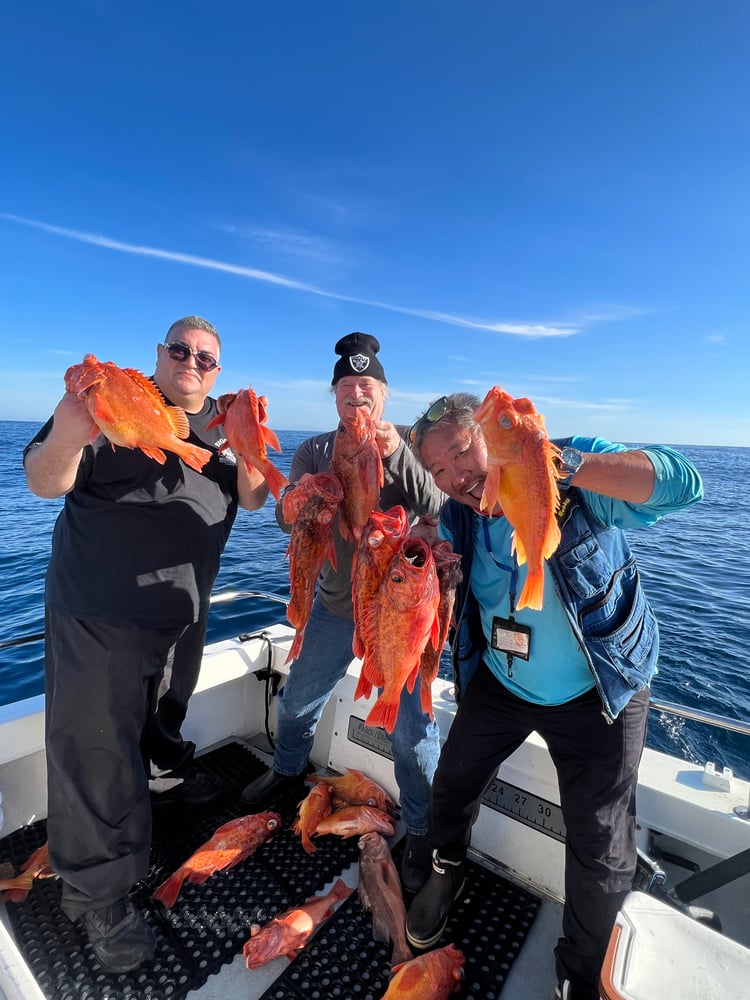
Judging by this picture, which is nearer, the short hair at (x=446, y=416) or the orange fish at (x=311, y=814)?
the short hair at (x=446, y=416)

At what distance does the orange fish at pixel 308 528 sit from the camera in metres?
2.31

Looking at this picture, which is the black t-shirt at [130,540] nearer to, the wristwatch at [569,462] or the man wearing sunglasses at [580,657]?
the man wearing sunglasses at [580,657]

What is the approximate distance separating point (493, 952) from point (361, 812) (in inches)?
47.4

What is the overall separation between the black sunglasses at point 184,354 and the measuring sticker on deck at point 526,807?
3406mm

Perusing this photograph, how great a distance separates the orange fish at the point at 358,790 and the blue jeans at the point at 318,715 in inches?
12.1

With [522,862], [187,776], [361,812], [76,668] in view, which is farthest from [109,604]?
[522,862]

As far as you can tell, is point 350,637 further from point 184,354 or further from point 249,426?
point 184,354

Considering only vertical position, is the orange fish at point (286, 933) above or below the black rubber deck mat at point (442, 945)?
above

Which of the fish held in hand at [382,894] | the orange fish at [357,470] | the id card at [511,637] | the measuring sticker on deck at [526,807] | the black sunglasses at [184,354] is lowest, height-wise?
the fish held in hand at [382,894]

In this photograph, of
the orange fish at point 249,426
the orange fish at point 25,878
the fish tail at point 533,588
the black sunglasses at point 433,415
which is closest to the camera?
the fish tail at point 533,588

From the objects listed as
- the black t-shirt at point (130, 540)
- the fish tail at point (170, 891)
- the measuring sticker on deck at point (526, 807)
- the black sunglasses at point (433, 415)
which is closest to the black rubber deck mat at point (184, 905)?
the fish tail at point (170, 891)

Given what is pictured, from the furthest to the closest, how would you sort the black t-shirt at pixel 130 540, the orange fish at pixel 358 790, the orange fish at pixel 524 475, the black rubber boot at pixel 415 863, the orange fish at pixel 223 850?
the orange fish at pixel 358 790 < the black rubber boot at pixel 415 863 < the orange fish at pixel 223 850 < the black t-shirt at pixel 130 540 < the orange fish at pixel 524 475

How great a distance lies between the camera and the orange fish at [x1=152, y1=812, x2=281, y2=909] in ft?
10.7

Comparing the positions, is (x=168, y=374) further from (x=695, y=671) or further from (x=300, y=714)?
(x=695, y=671)
